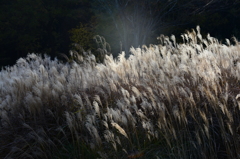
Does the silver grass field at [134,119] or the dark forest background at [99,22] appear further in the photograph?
the dark forest background at [99,22]

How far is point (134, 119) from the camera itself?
10.9 feet

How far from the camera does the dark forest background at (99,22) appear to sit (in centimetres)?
1738

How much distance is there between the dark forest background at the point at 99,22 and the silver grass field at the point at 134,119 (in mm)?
11280

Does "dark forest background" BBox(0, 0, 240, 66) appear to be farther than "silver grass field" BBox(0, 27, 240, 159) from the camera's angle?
Yes

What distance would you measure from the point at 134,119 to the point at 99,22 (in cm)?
1669

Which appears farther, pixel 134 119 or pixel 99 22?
pixel 99 22

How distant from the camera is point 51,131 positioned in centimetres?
416

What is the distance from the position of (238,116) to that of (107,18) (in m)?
16.5

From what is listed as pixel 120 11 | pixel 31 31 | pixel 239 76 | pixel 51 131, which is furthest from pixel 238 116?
pixel 31 31

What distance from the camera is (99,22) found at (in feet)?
63.8

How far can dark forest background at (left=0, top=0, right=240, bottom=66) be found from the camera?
57.0 feet

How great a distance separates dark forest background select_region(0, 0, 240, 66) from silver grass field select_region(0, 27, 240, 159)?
1128 cm

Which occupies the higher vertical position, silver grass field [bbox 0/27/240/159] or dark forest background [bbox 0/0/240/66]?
dark forest background [bbox 0/0/240/66]

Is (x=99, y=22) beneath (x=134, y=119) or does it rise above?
above
